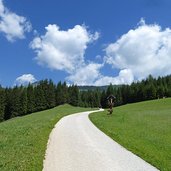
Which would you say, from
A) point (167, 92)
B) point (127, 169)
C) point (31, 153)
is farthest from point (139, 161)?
point (167, 92)

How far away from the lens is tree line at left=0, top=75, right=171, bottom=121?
131 metres

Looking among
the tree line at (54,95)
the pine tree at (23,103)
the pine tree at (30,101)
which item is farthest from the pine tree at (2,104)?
the pine tree at (30,101)

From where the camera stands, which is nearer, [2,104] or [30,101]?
[2,104]

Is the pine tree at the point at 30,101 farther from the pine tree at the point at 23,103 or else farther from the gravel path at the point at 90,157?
the gravel path at the point at 90,157

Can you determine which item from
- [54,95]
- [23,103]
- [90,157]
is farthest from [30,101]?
[90,157]

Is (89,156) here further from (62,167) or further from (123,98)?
(123,98)

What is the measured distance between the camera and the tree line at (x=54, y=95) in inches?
5162

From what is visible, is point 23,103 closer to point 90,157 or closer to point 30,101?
point 30,101

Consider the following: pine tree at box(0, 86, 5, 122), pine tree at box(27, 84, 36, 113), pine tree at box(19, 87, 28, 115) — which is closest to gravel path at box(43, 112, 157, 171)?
pine tree at box(0, 86, 5, 122)

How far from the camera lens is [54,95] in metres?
147

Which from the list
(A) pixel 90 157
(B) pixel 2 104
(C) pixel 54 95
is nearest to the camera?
(A) pixel 90 157

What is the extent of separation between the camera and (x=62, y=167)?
13438 mm

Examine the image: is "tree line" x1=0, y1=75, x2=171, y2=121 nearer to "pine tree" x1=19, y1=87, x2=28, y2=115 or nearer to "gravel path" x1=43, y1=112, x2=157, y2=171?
"pine tree" x1=19, y1=87, x2=28, y2=115

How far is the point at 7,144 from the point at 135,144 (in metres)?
7.44
